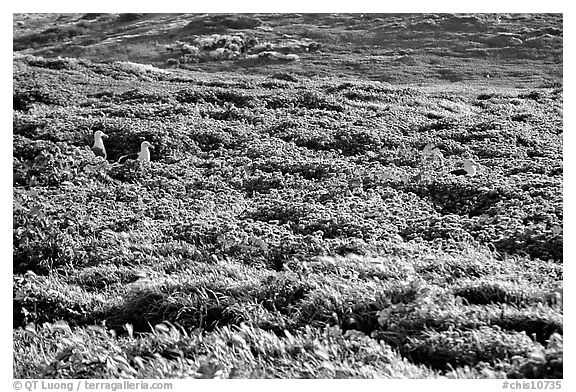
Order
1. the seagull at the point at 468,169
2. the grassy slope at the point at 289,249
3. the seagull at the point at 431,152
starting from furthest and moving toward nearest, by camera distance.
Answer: the seagull at the point at 431,152 → the seagull at the point at 468,169 → the grassy slope at the point at 289,249

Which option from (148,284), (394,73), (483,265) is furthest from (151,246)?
(394,73)

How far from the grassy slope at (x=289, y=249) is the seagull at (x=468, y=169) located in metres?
0.27

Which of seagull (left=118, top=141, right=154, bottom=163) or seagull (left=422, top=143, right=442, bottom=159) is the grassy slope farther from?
seagull (left=118, top=141, right=154, bottom=163)

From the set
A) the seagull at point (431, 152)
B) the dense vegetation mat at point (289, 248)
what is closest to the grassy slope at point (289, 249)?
the dense vegetation mat at point (289, 248)

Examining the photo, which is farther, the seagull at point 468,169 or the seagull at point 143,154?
the seagull at point 143,154

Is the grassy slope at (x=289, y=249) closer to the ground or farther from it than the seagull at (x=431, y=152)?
closer to the ground

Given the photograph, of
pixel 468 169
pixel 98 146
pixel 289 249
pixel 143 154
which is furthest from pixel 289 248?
pixel 98 146

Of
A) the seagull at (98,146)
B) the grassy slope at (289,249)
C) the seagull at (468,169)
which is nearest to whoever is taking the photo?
the grassy slope at (289,249)

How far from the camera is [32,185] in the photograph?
10.5 meters

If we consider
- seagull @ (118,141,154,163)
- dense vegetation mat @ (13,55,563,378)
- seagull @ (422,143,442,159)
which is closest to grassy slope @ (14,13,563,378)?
dense vegetation mat @ (13,55,563,378)

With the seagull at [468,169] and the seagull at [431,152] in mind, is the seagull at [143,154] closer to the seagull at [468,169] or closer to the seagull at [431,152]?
the seagull at [431,152]

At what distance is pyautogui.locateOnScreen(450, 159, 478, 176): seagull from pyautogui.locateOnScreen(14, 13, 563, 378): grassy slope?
27 cm

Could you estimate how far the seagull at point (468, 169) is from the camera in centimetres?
1005
